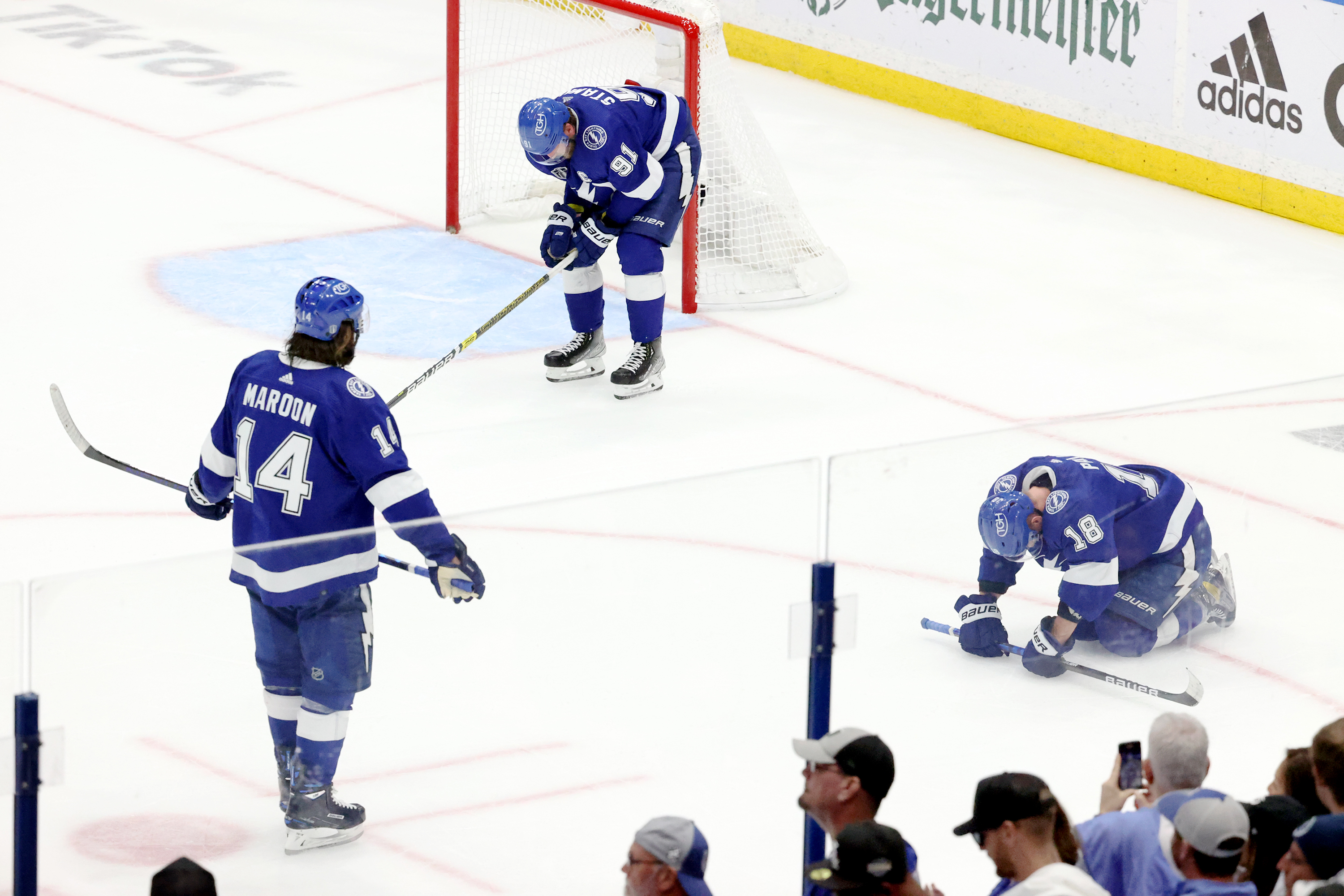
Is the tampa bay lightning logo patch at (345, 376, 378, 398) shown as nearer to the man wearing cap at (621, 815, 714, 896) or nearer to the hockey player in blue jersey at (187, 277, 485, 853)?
the hockey player in blue jersey at (187, 277, 485, 853)

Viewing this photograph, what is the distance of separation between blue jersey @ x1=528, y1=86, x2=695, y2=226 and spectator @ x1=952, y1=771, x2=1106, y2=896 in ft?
12.1

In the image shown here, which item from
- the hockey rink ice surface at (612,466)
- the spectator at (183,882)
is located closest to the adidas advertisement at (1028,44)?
the hockey rink ice surface at (612,466)

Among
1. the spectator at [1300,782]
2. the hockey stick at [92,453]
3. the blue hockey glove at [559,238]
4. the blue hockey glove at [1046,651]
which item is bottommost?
the blue hockey glove at [1046,651]

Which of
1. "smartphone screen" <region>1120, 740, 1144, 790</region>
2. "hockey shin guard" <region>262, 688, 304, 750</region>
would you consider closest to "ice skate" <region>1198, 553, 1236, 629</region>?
"smartphone screen" <region>1120, 740, 1144, 790</region>

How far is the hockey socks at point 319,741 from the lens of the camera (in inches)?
118

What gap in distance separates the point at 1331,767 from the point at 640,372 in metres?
3.75

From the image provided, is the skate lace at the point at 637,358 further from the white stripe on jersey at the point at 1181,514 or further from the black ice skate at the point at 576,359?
the white stripe on jersey at the point at 1181,514

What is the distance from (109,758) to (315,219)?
5784mm

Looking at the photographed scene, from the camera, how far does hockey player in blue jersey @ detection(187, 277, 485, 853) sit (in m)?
2.88

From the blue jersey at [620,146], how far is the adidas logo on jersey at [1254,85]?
3067 mm

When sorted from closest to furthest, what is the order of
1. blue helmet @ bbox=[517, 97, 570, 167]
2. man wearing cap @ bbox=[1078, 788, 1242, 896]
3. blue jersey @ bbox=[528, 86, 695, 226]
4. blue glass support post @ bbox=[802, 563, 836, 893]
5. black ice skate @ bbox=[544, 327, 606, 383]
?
1. man wearing cap @ bbox=[1078, 788, 1242, 896]
2. blue glass support post @ bbox=[802, 563, 836, 893]
3. blue helmet @ bbox=[517, 97, 570, 167]
4. blue jersey @ bbox=[528, 86, 695, 226]
5. black ice skate @ bbox=[544, 327, 606, 383]

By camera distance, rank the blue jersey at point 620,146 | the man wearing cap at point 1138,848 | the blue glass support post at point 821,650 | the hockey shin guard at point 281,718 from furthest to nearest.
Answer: the blue jersey at point 620,146
the blue glass support post at point 821,650
the hockey shin guard at point 281,718
the man wearing cap at point 1138,848

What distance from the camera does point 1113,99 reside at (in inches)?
358

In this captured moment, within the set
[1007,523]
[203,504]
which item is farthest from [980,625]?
[203,504]
